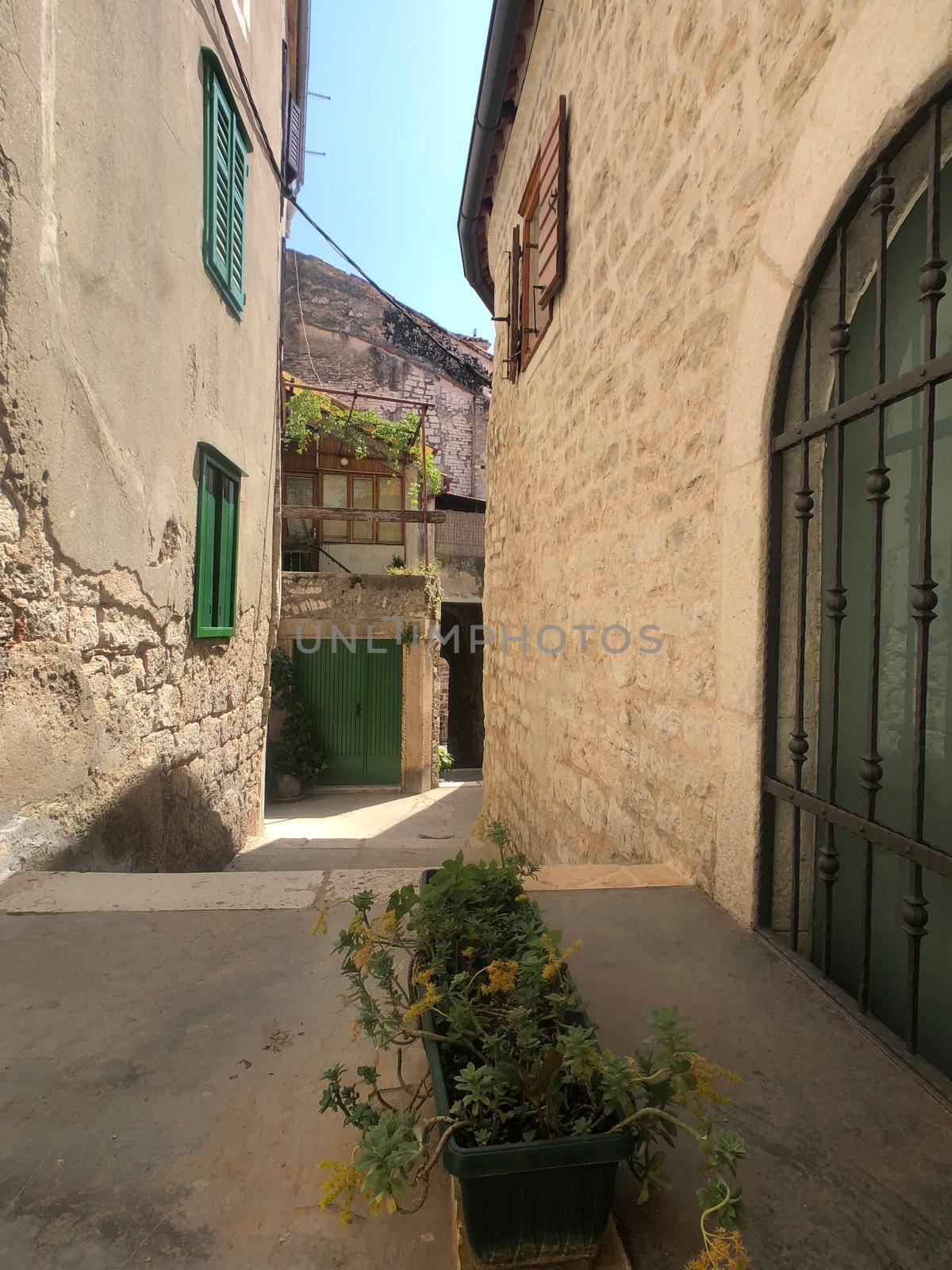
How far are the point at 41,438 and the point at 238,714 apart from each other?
10.1ft

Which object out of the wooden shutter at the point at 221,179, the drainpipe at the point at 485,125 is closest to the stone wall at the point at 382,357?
the drainpipe at the point at 485,125

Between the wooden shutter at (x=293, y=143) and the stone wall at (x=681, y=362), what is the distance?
144 inches

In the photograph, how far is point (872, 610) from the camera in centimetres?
159

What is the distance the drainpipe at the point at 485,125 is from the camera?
4.39m

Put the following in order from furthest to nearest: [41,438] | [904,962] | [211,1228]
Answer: [41,438] → [904,962] → [211,1228]

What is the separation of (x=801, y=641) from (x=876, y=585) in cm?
30

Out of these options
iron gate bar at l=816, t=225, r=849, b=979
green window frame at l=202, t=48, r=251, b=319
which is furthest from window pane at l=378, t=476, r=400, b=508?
iron gate bar at l=816, t=225, r=849, b=979

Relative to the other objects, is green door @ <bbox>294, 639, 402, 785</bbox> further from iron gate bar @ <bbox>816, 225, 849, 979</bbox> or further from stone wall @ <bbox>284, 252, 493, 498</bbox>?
stone wall @ <bbox>284, 252, 493, 498</bbox>

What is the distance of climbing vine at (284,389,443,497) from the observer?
12.7 meters

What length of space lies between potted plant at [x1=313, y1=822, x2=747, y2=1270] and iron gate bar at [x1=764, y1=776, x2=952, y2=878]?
24.7 inches

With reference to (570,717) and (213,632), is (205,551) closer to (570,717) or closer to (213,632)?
(213,632)

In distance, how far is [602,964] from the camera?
5.71 ft

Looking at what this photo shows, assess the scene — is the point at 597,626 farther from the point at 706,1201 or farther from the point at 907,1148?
the point at 706,1201

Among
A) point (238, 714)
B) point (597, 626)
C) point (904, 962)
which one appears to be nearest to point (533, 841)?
point (597, 626)
